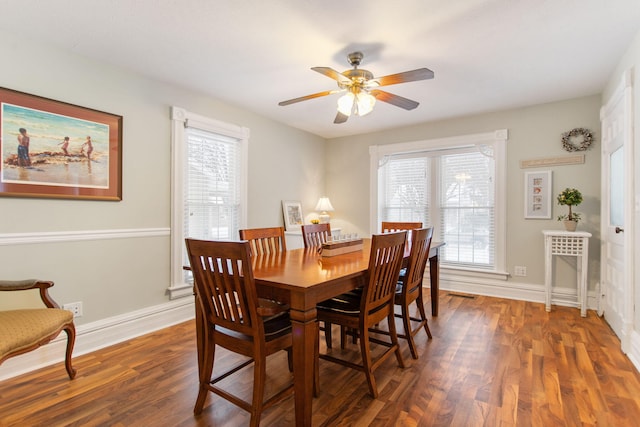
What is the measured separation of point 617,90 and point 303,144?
11.8 feet

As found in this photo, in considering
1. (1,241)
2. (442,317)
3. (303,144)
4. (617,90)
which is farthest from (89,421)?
(617,90)

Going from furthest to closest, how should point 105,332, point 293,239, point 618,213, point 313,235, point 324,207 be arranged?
1. point 324,207
2. point 293,239
3. point 313,235
4. point 618,213
5. point 105,332

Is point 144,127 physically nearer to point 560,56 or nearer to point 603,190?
point 560,56

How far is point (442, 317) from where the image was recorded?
3.35m

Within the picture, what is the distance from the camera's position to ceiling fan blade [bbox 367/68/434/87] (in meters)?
2.14

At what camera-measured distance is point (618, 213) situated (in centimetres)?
290

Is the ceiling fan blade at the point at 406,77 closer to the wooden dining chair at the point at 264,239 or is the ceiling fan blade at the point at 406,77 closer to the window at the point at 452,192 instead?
the wooden dining chair at the point at 264,239

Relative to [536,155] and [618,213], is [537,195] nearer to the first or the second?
[536,155]

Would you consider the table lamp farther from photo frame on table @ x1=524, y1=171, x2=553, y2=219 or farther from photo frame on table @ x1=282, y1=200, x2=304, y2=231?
photo frame on table @ x1=524, y1=171, x2=553, y2=219

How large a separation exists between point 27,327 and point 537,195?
191 inches

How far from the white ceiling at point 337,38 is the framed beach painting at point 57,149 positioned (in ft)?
1.17

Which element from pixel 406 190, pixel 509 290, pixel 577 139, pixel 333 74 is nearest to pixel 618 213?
pixel 577 139

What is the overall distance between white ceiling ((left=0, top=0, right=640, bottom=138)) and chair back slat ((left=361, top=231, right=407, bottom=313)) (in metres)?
1.45

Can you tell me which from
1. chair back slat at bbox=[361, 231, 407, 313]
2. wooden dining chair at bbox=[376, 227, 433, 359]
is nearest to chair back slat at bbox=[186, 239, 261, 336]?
chair back slat at bbox=[361, 231, 407, 313]
